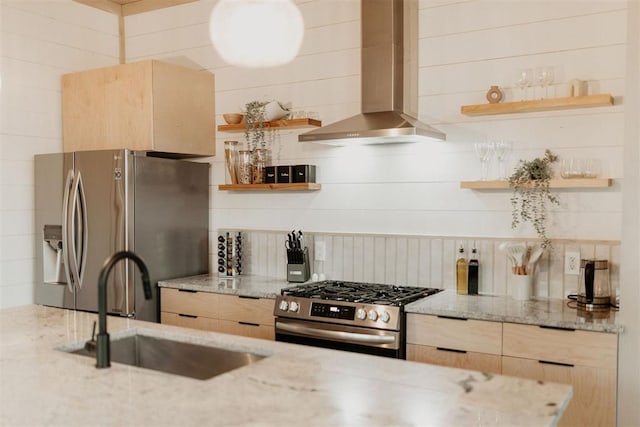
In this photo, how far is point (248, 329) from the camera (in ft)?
13.1

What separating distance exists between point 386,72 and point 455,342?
1.67m

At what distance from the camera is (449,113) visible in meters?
3.92

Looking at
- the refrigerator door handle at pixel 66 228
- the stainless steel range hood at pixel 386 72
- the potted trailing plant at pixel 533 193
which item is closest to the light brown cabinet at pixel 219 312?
the refrigerator door handle at pixel 66 228

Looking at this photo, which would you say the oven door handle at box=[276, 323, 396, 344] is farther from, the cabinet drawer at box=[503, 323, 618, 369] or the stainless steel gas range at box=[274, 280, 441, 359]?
the cabinet drawer at box=[503, 323, 618, 369]

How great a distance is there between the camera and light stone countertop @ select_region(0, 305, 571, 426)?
5.40 ft

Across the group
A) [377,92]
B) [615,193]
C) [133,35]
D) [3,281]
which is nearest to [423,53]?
[377,92]

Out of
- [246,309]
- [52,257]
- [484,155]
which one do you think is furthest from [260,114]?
[52,257]

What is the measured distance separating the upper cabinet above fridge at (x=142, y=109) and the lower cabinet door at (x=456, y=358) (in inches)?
91.6

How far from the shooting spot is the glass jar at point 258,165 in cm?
450

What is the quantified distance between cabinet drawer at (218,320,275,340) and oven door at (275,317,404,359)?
0.56 feet

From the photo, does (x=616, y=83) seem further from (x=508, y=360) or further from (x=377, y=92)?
(x=508, y=360)

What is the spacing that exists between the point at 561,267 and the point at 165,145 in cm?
277

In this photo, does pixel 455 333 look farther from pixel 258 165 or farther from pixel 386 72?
pixel 258 165

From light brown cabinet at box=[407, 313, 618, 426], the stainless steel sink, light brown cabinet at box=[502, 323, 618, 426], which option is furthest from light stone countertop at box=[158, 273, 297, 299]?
light brown cabinet at box=[502, 323, 618, 426]
